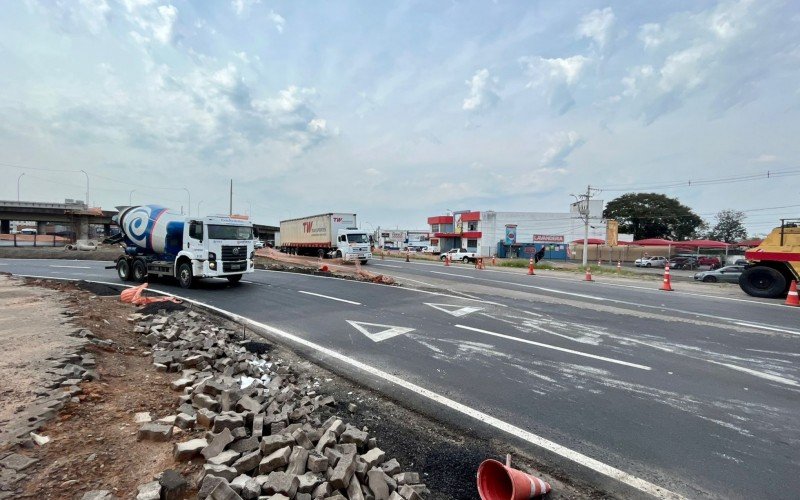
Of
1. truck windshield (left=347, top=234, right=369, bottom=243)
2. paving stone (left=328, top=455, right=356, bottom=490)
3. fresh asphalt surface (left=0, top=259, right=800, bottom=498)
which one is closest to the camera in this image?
paving stone (left=328, top=455, right=356, bottom=490)

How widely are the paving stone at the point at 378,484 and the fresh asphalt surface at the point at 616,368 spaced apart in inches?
68.9

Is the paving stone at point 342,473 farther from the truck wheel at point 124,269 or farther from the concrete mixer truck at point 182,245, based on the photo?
the truck wheel at point 124,269

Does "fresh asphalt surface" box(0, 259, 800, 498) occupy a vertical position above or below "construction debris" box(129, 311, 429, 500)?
below

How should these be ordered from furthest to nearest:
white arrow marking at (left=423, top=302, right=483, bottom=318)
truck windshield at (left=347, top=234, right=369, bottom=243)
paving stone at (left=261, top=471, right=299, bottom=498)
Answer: truck windshield at (left=347, top=234, right=369, bottom=243), white arrow marking at (left=423, top=302, right=483, bottom=318), paving stone at (left=261, top=471, right=299, bottom=498)

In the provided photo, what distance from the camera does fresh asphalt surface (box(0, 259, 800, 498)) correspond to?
11.0 ft

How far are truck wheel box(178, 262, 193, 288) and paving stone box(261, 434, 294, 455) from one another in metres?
12.5

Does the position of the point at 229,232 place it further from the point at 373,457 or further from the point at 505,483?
the point at 505,483

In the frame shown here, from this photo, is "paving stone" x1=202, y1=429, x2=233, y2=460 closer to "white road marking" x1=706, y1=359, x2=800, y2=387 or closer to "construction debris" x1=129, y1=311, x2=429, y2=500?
"construction debris" x1=129, y1=311, x2=429, y2=500

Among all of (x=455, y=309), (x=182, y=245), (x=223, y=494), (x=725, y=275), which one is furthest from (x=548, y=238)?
(x=223, y=494)

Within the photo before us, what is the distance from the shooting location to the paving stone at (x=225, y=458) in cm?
274

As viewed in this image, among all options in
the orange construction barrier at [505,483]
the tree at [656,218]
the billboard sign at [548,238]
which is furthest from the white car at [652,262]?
the orange construction barrier at [505,483]

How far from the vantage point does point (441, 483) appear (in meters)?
2.88

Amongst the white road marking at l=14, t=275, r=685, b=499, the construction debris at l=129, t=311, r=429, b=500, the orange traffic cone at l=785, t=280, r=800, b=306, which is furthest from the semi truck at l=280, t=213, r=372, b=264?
the construction debris at l=129, t=311, r=429, b=500

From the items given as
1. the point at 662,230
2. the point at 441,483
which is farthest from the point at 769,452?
the point at 662,230
